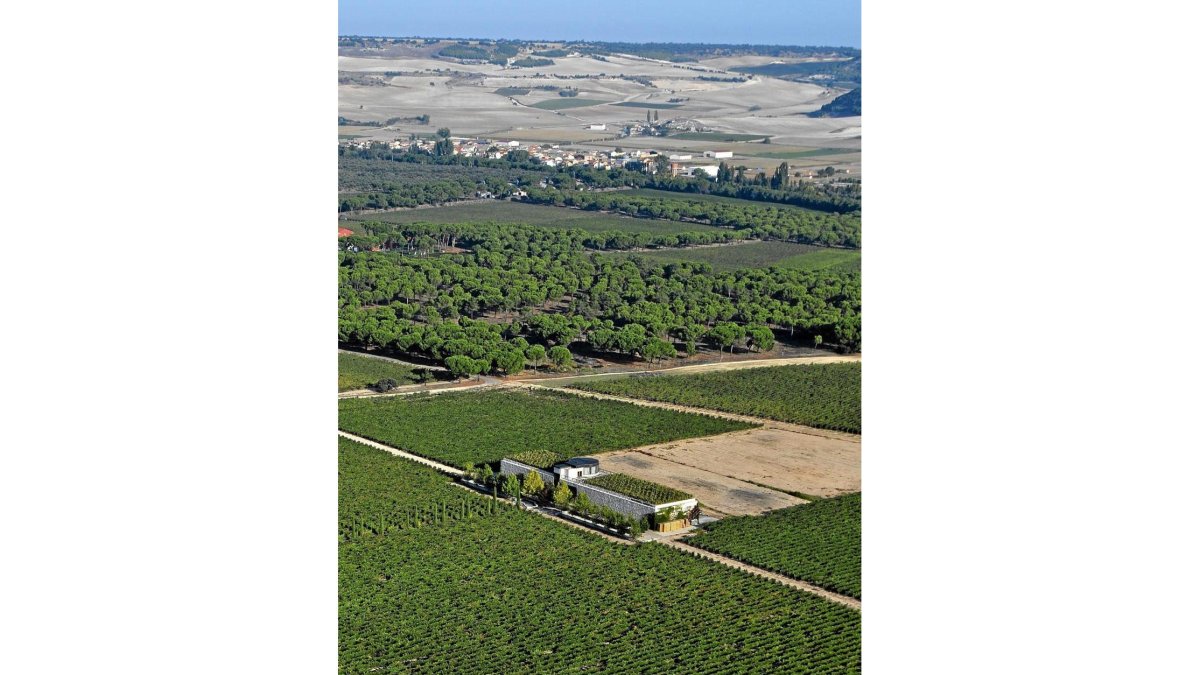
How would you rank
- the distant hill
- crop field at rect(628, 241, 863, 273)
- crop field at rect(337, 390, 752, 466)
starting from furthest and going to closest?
the distant hill < crop field at rect(628, 241, 863, 273) < crop field at rect(337, 390, 752, 466)

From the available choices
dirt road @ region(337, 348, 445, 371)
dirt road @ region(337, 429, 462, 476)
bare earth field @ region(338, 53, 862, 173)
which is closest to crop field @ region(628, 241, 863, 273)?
bare earth field @ region(338, 53, 862, 173)

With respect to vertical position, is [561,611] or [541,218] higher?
[541,218]

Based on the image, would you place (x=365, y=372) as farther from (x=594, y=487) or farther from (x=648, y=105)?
(x=648, y=105)

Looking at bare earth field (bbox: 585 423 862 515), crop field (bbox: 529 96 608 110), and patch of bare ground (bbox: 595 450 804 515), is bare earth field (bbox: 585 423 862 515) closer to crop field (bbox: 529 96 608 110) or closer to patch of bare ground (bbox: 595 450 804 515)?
patch of bare ground (bbox: 595 450 804 515)

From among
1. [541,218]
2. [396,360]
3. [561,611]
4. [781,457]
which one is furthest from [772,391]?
[541,218]
